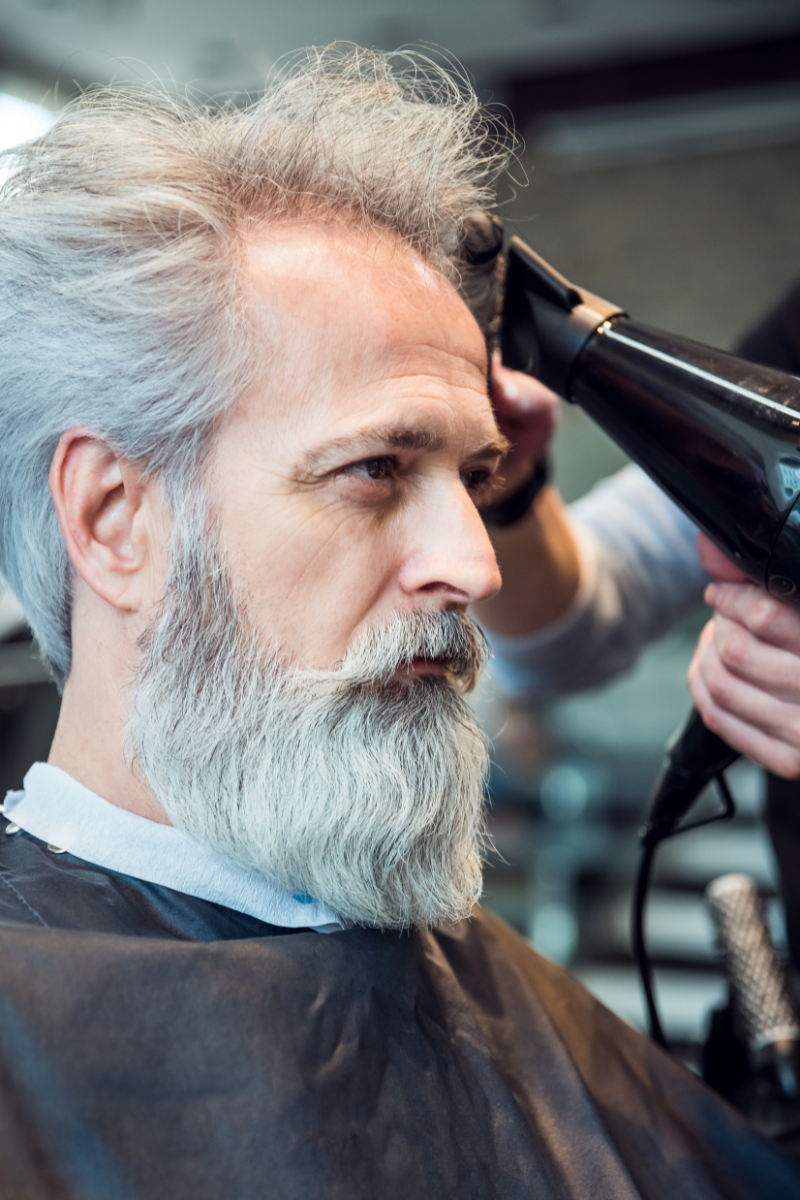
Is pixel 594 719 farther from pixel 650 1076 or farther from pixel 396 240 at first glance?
pixel 396 240

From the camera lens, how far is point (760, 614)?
1.16 m

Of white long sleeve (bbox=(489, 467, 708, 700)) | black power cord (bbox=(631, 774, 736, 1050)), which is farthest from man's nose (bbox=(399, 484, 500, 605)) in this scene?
white long sleeve (bbox=(489, 467, 708, 700))

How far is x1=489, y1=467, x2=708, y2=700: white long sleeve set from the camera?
5.97 ft

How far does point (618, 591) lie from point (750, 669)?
0.68 meters

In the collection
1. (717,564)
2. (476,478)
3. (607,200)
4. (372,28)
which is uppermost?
(372,28)

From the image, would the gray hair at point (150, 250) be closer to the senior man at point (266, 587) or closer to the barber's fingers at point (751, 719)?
the senior man at point (266, 587)

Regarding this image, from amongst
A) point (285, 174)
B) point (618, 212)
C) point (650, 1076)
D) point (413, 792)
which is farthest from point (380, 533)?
point (618, 212)

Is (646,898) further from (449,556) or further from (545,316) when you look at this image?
(545,316)

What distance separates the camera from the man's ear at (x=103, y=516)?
1.04m

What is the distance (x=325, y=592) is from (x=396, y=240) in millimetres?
415

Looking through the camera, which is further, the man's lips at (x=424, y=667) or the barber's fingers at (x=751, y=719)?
the barber's fingers at (x=751, y=719)

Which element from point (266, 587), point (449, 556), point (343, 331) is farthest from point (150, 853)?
point (343, 331)

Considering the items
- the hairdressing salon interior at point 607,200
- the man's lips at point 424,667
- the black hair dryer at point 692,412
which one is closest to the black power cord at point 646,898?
the black hair dryer at point 692,412

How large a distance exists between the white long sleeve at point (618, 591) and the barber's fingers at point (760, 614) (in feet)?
1.86
